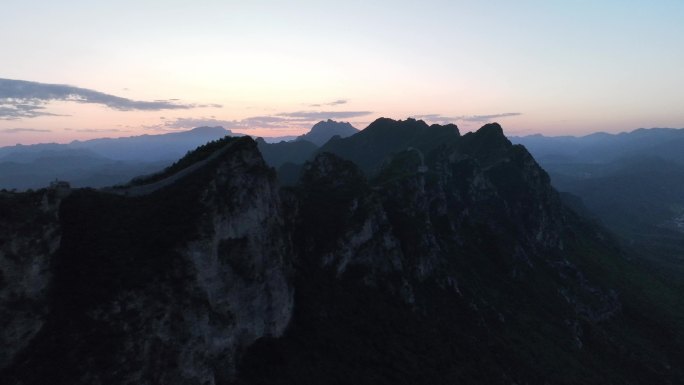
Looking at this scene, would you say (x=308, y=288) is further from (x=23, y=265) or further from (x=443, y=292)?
(x=23, y=265)

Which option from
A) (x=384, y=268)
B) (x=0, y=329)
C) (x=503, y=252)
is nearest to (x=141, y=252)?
(x=0, y=329)

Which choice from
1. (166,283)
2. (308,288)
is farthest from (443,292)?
(166,283)

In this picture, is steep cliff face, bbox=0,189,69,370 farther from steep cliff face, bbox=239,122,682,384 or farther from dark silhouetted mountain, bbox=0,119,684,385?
steep cliff face, bbox=239,122,682,384

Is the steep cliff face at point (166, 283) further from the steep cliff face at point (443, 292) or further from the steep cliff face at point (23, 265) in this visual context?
the steep cliff face at point (443, 292)

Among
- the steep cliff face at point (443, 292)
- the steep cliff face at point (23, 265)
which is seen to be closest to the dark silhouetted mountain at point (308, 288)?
the steep cliff face at point (23, 265)

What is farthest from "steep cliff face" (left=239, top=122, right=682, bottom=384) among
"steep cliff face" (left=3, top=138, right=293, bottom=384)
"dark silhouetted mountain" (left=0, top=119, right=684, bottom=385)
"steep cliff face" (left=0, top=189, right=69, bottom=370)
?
"steep cliff face" (left=0, top=189, right=69, bottom=370)

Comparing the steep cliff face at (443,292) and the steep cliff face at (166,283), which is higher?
the steep cliff face at (166,283)
